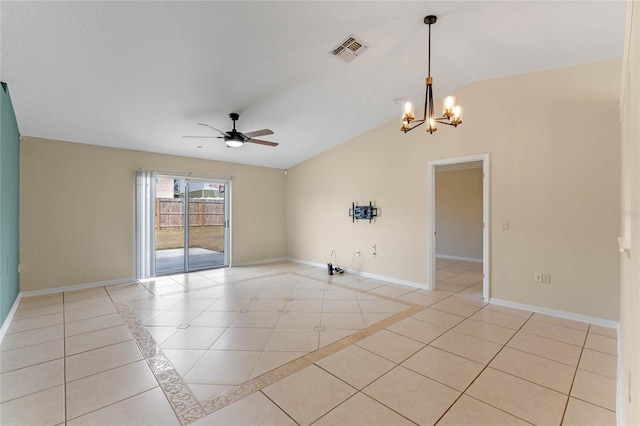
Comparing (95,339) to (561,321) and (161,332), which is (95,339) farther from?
(561,321)

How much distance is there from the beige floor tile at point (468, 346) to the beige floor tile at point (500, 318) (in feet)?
2.09

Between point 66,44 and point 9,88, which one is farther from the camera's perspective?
point 9,88

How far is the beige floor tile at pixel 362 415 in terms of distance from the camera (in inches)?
68.4

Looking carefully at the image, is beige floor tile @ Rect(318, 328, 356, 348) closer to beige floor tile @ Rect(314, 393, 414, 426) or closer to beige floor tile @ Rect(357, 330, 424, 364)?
beige floor tile @ Rect(357, 330, 424, 364)

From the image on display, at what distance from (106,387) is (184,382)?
0.57m

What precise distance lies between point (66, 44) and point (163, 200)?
3860 millimetres

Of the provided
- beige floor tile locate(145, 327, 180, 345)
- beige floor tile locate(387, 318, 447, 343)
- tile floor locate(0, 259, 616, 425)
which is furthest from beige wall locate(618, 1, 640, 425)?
beige floor tile locate(145, 327, 180, 345)

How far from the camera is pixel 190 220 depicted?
20.3 feet

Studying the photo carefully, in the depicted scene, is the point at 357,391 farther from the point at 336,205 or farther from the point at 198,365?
the point at 336,205

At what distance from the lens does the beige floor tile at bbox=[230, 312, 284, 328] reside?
3252mm

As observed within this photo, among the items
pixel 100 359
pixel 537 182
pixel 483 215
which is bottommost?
pixel 100 359

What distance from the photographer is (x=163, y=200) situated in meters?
6.02

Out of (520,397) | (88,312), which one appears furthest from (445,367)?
(88,312)

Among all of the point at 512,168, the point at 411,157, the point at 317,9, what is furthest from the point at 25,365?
the point at 512,168
